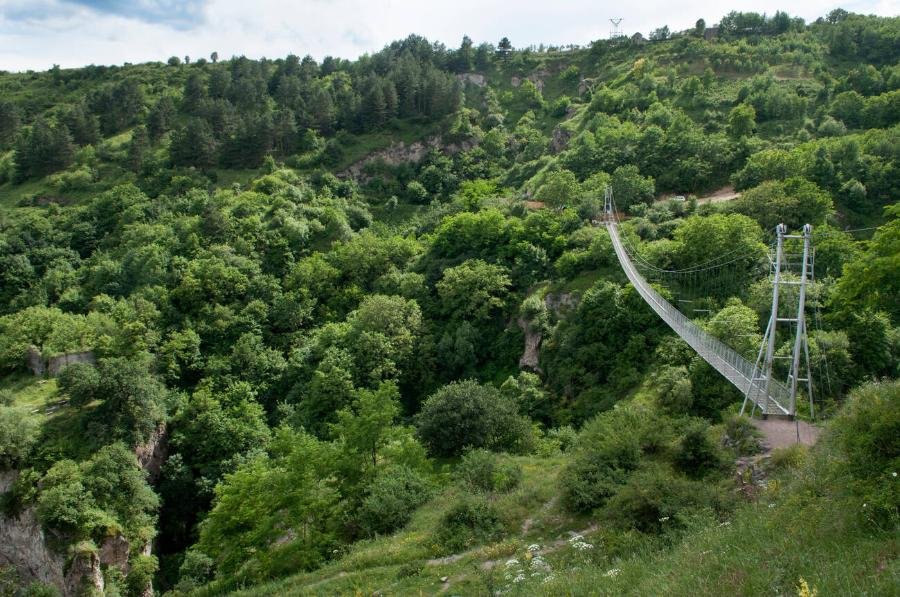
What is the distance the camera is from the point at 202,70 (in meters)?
84.9

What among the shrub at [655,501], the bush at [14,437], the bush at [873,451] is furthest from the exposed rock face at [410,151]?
the bush at [873,451]

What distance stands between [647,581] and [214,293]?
3584 centimetres

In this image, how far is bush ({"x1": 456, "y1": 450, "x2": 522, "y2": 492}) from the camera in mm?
18734

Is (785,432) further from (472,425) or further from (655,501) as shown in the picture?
(472,425)

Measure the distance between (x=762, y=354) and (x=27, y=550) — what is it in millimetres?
29317

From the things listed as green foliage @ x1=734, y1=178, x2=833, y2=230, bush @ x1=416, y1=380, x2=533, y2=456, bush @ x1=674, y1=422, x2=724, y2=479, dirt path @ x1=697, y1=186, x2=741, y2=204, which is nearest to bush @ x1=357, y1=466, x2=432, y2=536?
bush @ x1=416, y1=380, x2=533, y2=456

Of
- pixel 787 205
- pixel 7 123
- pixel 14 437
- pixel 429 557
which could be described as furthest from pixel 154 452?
pixel 7 123

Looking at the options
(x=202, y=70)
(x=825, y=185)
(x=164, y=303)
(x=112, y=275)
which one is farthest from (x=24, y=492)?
(x=202, y=70)

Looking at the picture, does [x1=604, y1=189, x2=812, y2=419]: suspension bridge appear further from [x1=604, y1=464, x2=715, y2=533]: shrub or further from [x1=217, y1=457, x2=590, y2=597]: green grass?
[x1=217, y1=457, x2=590, y2=597]: green grass

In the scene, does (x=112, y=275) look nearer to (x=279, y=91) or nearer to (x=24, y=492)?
(x=24, y=492)

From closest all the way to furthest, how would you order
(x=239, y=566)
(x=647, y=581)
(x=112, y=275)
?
(x=647, y=581)
(x=239, y=566)
(x=112, y=275)

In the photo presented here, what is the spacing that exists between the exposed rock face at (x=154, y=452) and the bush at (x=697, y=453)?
24.7 meters

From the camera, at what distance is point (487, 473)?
19.2 meters

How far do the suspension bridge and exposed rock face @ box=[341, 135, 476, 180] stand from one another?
3957 centimetres
